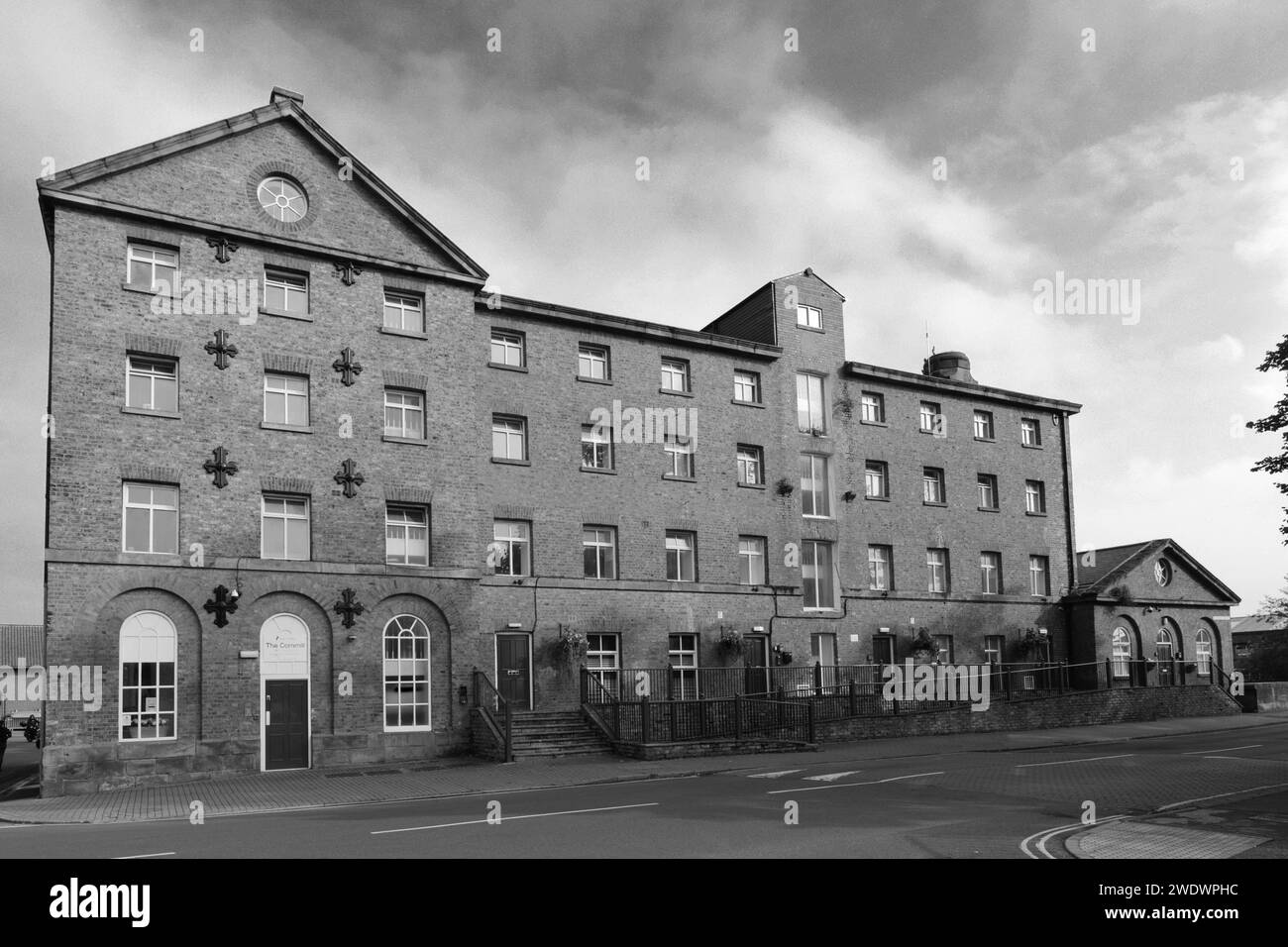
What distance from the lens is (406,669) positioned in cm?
2628

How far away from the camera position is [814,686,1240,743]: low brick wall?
3034 centimetres

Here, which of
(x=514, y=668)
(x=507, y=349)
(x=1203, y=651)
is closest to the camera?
(x=514, y=668)

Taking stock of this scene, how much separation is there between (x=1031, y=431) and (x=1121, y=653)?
9003mm

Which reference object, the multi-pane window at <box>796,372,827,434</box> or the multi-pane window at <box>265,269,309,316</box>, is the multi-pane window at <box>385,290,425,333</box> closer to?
the multi-pane window at <box>265,269,309,316</box>

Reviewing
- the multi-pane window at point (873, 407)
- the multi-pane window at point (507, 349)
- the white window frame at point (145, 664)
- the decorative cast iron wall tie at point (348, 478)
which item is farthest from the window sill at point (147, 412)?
the multi-pane window at point (873, 407)

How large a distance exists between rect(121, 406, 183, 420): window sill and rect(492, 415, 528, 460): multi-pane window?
844 centimetres

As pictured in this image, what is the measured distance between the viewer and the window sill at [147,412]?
23469 mm

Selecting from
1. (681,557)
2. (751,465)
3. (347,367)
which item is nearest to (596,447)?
(681,557)

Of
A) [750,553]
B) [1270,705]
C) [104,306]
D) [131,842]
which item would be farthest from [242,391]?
[1270,705]

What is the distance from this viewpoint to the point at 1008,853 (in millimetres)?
11484

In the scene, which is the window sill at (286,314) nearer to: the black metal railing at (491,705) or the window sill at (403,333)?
the window sill at (403,333)

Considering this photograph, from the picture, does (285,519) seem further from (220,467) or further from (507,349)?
(507,349)

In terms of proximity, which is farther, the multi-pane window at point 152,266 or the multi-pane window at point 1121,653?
the multi-pane window at point 1121,653

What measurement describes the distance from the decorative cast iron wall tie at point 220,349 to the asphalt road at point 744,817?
36.0 ft
